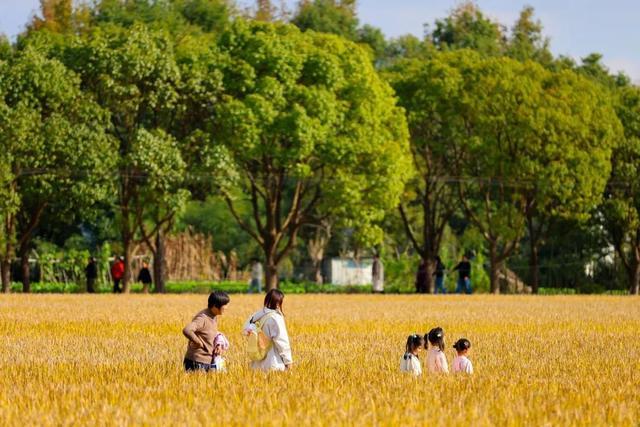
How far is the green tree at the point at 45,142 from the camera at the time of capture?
2189 inches

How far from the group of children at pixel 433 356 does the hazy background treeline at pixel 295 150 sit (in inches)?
1539

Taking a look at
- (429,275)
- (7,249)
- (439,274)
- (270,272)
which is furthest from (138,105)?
(429,275)

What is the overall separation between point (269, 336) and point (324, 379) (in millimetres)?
837

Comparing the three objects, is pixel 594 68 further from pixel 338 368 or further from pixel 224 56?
pixel 338 368

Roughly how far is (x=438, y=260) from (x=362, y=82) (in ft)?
30.2

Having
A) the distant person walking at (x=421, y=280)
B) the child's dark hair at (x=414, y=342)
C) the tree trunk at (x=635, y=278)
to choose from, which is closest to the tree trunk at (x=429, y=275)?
the distant person walking at (x=421, y=280)

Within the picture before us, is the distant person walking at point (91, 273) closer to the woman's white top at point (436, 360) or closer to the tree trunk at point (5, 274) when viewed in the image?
the tree trunk at point (5, 274)

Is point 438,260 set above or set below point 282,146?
below

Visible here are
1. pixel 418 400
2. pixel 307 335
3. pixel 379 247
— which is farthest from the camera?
pixel 379 247

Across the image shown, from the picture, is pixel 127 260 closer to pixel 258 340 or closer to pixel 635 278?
pixel 635 278

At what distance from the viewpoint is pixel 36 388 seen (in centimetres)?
1505

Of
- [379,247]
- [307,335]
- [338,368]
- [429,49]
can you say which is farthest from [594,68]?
[338,368]

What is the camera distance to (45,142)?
184 feet

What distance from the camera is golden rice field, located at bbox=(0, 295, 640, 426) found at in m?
12.7
